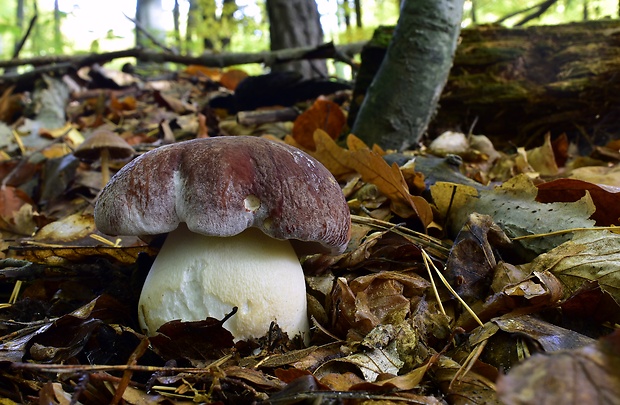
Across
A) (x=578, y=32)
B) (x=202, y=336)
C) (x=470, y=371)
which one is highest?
(x=578, y=32)

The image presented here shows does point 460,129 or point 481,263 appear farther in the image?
point 460,129

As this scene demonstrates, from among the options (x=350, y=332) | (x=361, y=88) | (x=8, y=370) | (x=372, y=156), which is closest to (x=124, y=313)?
(x=8, y=370)

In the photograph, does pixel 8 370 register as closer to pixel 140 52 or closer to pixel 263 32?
pixel 140 52

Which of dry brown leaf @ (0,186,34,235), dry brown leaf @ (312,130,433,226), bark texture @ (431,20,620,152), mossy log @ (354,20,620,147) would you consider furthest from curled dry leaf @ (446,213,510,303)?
dry brown leaf @ (0,186,34,235)

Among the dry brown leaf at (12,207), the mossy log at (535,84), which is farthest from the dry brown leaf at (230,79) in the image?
the dry brown leaf at (12,207)

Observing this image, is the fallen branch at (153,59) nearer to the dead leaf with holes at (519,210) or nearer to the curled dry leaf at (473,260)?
the dead leaf with holes at (519,210)

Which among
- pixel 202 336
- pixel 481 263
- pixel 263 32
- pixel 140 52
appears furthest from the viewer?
pixel 263 32

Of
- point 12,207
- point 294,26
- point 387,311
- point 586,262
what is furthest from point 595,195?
point 294,26
